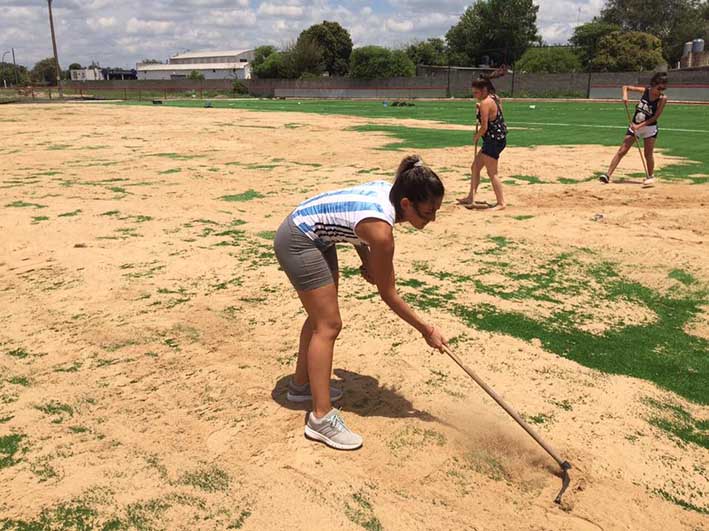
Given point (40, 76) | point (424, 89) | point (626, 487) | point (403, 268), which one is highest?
point (40, 76)

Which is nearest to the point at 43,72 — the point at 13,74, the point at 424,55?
the point at 13,74

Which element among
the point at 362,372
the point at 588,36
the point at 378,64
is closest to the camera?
the point at 362,372

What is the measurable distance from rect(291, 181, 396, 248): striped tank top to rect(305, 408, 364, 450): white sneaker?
0.95m

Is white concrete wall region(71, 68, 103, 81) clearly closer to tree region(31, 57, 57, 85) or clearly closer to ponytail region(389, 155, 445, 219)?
tree region(31, 57, 57, 85)

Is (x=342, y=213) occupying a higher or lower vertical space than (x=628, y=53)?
lower

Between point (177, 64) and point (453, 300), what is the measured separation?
153146 millimetres

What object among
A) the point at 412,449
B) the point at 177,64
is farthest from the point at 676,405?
the point at 177,64

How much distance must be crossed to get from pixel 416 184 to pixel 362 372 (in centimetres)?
162

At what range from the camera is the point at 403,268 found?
5.93 metres

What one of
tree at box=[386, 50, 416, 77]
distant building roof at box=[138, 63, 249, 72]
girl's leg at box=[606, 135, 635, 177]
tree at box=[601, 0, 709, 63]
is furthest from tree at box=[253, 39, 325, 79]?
girl's leg at box=[606, 135, 635, 177]

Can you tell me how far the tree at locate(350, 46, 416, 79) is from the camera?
59.4m

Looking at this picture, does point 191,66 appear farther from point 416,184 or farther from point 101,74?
point 416,184

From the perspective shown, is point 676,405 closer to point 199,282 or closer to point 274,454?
point 274,454

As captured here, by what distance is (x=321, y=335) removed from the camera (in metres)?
3.10
